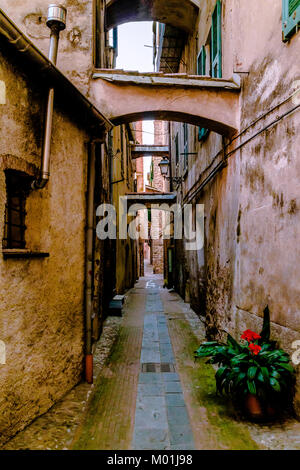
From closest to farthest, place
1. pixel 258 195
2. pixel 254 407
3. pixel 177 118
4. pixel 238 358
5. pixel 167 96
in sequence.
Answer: pixel 254 407 → pixel 238 358 → pixel 258 195 → pixel 167 96 → pixel 177 118

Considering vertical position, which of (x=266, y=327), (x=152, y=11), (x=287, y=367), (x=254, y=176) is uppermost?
A: (x=152, y=11)

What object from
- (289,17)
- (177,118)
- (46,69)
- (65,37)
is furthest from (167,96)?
(46,69)

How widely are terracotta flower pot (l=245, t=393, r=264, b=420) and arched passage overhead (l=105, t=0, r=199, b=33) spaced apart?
8.84 m

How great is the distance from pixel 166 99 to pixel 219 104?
0.91m

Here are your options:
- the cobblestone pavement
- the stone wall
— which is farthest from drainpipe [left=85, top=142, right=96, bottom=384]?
the stone wall

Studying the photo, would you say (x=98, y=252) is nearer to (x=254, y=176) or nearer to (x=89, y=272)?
(x=89, y=272)

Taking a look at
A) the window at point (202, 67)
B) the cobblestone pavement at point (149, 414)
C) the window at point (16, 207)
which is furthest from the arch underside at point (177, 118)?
the cobblestone pavement at point (149, 414)

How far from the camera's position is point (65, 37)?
6.07 meters

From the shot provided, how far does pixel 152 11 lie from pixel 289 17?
6669 millimetres

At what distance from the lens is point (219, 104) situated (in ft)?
19.9

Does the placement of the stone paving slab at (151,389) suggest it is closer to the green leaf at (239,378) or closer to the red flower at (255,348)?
the green leaf at (239,378)

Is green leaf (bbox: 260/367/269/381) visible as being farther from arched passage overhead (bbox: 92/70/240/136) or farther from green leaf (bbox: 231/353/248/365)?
arched passage overhead (bbox: 92/70/240/136)

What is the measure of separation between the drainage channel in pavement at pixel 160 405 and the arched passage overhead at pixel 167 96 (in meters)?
4.25
